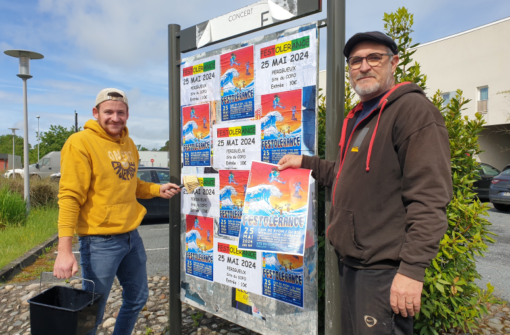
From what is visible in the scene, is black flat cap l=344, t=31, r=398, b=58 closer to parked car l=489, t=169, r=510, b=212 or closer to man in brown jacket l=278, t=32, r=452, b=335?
man in brown jacket l=278, t=32, r=452, b=335

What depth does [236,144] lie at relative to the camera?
2.86 meters

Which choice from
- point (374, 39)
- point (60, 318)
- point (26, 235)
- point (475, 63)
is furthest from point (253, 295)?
point (475, 63)

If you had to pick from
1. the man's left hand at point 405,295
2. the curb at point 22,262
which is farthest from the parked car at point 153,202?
the man's left hand at point 405,295

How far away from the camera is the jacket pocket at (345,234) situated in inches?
71.5

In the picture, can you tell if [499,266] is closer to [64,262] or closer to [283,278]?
[283,278]

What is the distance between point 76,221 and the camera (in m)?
2.40

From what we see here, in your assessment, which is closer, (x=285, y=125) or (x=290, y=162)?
(x=290, y=162)

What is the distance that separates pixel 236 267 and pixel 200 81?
1.66 metres

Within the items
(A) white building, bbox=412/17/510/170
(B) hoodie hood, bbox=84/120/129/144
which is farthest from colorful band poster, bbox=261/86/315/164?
(A) white building, bbox=412/17/510/170

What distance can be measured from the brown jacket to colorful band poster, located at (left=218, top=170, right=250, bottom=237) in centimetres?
101

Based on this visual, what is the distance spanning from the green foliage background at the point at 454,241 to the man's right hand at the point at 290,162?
0.44 metres

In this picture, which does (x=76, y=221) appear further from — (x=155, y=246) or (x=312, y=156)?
(x=155, y=246)

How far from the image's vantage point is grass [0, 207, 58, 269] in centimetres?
595

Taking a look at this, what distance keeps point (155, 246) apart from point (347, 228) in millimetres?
6253
